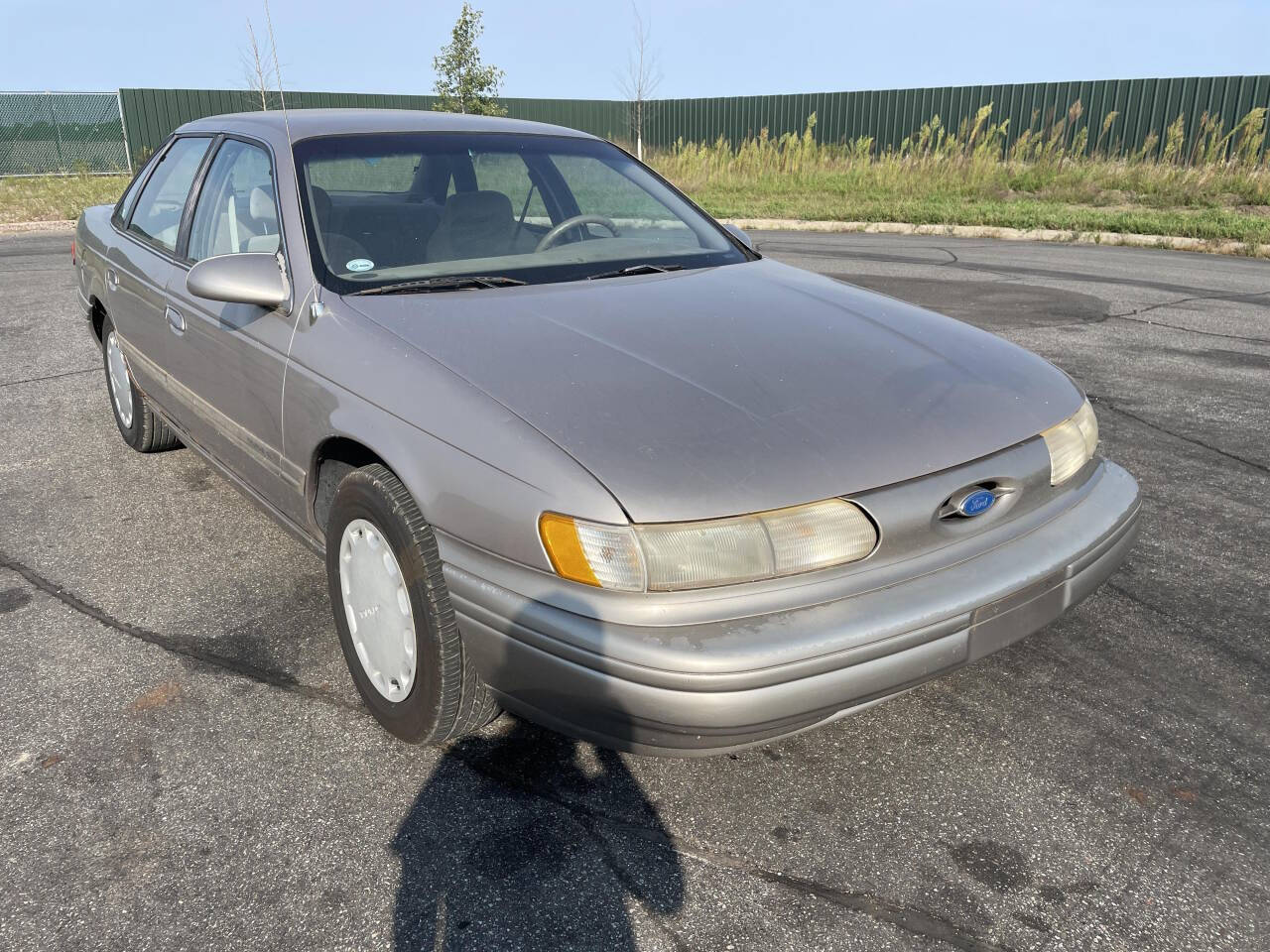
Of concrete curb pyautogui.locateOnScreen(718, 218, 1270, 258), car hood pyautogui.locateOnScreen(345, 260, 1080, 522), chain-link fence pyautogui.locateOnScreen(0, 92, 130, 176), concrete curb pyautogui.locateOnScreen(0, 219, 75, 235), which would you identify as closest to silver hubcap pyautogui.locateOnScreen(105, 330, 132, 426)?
car hood pyautogui.locateOnScreen(345, 260, 1080, 522)

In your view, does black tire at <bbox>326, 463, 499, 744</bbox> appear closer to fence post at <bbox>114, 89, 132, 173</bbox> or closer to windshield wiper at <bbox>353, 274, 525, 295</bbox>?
windshield wiper at <bbox>353, 274, 525, 295</bbox>

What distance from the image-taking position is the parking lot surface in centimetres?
204

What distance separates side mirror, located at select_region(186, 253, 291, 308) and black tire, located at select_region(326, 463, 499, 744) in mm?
682

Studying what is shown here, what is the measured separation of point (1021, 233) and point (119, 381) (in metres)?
12.6

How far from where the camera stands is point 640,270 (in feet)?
10.9

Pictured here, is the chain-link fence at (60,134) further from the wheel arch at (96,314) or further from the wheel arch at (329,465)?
the wheel arch at (329,465)

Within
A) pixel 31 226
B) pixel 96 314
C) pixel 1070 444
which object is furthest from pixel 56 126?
pixel 1070 444

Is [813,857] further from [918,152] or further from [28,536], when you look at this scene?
[918,152]

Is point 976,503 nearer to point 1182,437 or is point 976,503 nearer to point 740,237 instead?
point 740,237

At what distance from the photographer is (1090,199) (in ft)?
52.6

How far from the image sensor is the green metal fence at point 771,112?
20188mm

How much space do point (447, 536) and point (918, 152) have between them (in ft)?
63.2

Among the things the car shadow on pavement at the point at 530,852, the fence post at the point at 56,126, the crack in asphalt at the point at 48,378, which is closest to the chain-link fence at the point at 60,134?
the fence post at the point at 56,126

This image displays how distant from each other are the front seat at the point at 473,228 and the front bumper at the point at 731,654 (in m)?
1.32
